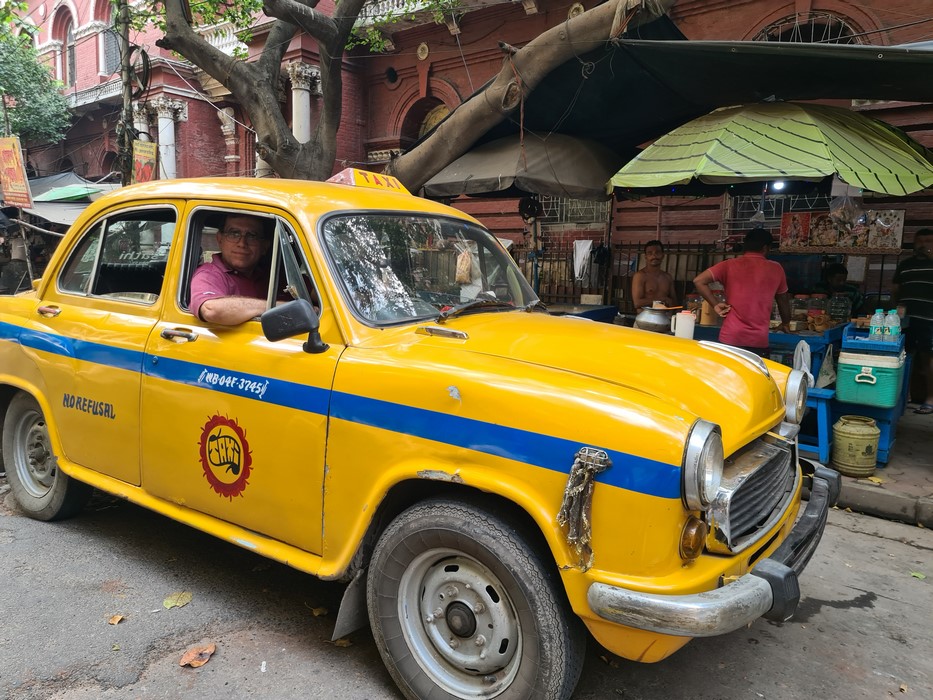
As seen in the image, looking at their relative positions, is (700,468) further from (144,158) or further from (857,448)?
(144,158)

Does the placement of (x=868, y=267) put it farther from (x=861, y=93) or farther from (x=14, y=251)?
(x=14, y=251)

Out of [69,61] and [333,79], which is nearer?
[333,79]

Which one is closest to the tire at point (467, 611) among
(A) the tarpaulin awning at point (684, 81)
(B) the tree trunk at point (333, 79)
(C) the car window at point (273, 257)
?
(C) the car window at point (273, 257)

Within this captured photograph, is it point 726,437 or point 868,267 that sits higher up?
point 868,267

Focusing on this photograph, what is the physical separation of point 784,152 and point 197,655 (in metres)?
5.43

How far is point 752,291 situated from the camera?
5742mm

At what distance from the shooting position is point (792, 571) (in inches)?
88.0

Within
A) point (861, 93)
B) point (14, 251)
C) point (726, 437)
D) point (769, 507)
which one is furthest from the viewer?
point (14, 251)

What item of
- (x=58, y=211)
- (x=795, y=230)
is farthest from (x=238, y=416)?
(x=58, y=211)

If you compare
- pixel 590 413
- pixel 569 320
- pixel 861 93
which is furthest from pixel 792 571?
pixel 861 93

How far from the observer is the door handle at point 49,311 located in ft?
12.5

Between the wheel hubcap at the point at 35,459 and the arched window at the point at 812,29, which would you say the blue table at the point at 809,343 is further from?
the wheel hubcap at the point at 35,459

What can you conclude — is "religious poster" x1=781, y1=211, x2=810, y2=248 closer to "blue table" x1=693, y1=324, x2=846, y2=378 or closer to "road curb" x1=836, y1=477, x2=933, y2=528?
"blue table" x1=693, y1=324, x2=846, y2=378

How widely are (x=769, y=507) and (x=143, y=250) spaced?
12.1ft
